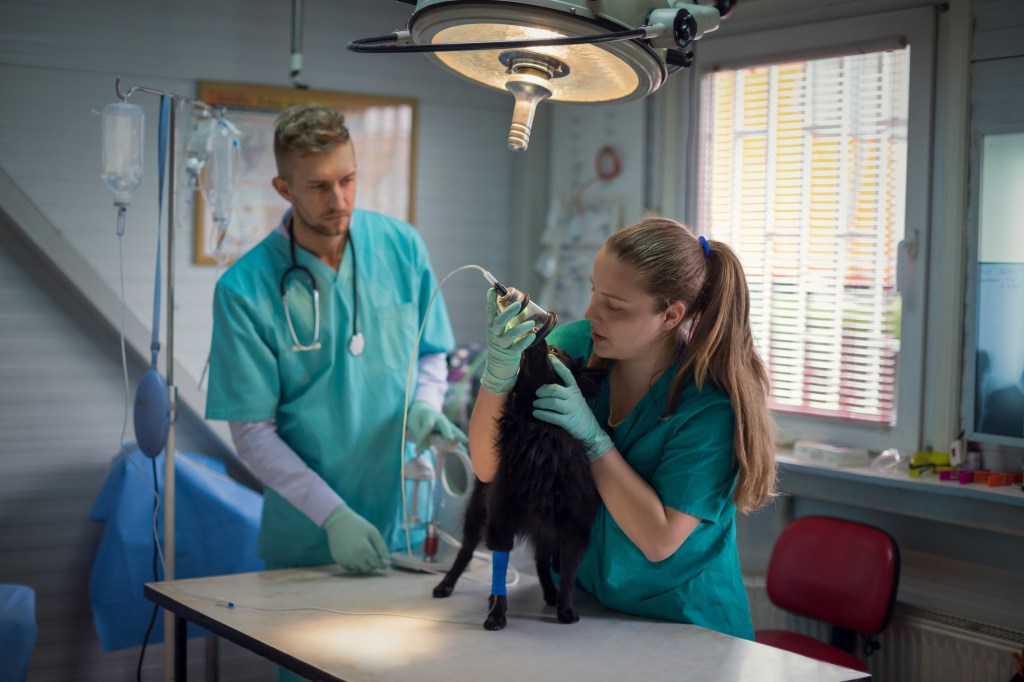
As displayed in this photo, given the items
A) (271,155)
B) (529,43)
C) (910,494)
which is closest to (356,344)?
(529,43)

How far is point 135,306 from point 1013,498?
104 inches

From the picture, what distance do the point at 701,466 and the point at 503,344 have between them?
41 centimetres

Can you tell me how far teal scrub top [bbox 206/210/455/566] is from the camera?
2.07 meters

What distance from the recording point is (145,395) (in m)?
2.18

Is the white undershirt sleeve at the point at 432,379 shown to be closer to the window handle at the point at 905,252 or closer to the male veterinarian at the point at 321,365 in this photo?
the male veterinarian at the point at 321,365

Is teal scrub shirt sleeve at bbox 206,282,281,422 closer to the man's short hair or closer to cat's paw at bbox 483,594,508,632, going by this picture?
the man's short hair

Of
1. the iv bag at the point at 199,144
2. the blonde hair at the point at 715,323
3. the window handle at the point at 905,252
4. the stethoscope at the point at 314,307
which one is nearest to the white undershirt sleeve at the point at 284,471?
the stethoscope at the point at 314,307

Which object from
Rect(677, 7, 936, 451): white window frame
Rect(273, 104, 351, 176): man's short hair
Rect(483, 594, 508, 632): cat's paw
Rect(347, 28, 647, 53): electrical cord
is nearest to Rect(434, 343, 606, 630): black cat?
Rect(483, 594, 508, 632): cat's paw

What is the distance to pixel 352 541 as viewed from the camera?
1.97 metres

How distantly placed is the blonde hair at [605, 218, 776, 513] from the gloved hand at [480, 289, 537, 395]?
0.84 feet

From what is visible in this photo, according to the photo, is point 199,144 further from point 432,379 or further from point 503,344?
point 503,344

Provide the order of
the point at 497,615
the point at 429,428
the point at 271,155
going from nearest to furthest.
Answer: the point at 497,615, the point at 429,428, the point at 271,155

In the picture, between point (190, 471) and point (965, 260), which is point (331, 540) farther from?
point (965, 260)

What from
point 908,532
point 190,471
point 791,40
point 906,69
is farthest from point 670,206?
point 190,471
